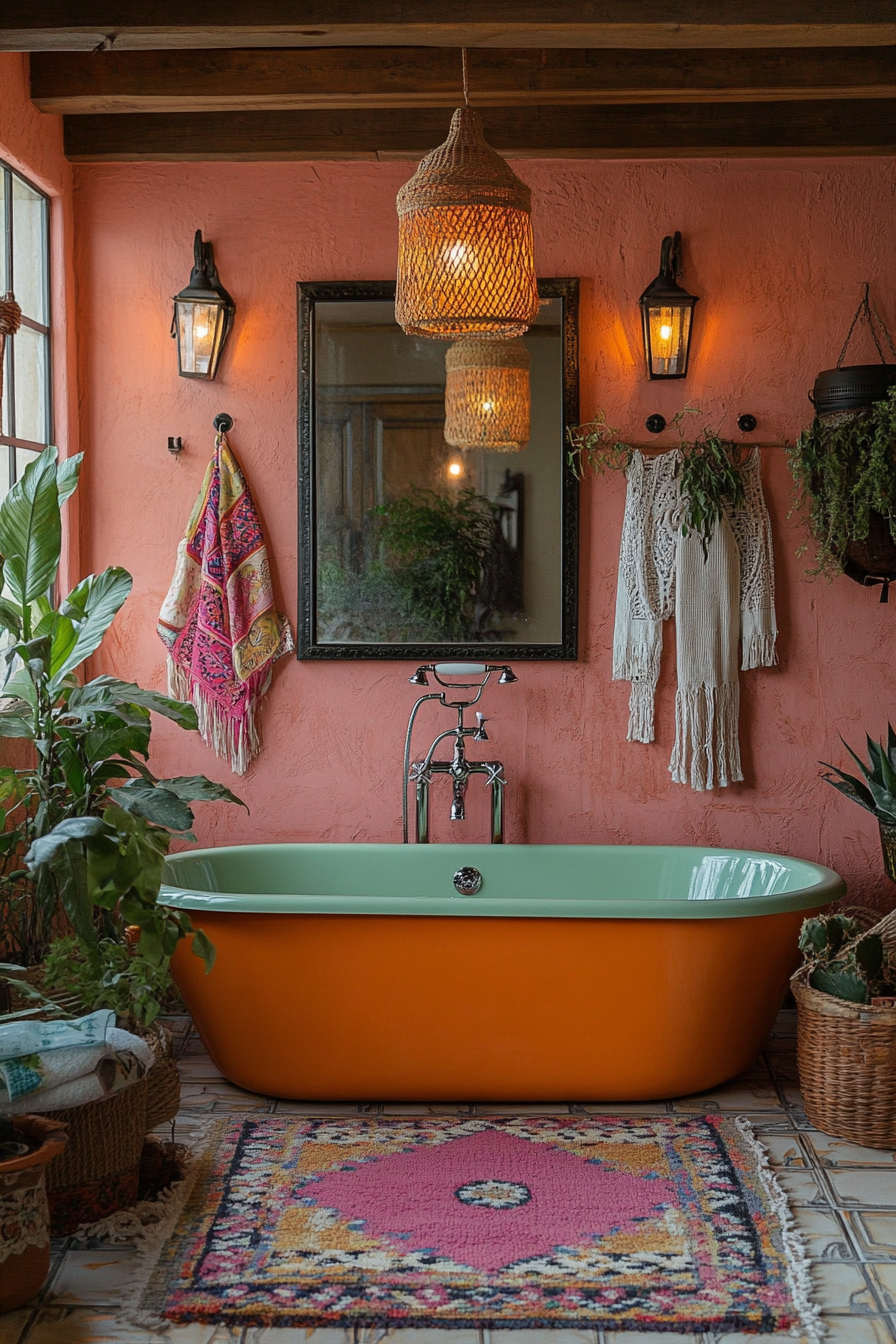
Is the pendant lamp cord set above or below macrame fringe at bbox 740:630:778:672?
above

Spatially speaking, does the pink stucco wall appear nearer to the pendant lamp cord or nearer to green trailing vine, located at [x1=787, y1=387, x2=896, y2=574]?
the pendant lamp cord

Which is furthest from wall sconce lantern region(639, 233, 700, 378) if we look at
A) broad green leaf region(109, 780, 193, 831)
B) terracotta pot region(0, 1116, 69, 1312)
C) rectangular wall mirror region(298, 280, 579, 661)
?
terracotta pot region(0, 1116, 69, 1312)

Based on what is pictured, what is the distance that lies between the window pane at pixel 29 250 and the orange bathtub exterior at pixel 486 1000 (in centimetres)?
193

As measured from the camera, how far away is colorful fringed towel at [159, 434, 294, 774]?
3.95 metres

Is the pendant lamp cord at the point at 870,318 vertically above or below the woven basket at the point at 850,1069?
above

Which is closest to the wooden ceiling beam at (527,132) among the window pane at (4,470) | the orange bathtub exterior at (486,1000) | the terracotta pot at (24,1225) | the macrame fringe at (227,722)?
the window pane at (4,470)

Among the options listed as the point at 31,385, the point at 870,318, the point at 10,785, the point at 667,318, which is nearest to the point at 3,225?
the point at 31,385

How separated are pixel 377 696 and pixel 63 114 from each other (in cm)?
200

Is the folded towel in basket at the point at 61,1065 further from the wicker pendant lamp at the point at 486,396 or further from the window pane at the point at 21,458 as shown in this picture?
the wicker pendant lamp at the point at 486,396

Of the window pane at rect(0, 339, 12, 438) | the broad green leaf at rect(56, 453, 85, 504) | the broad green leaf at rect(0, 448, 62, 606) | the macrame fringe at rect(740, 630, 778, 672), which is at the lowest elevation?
the macrame fringe at rect(740, 630, 778, 672)

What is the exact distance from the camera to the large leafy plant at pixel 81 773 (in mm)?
2676

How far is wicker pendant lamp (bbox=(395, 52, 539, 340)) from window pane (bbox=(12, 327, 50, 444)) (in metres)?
1.59

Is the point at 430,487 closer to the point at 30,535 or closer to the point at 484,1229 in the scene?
the point at 30,535

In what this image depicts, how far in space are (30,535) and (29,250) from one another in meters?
1.30
